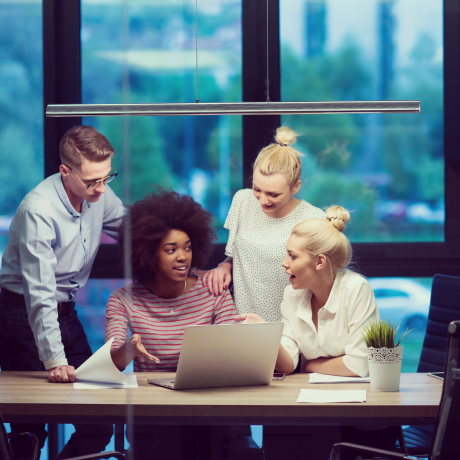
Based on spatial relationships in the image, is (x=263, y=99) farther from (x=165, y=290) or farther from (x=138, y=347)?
(x=138, y=347)

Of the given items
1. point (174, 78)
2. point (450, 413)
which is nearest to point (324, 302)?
point (450, 413)

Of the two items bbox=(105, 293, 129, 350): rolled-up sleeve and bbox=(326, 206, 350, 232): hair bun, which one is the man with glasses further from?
bbox=(326, 206, 350, 232): hair bun

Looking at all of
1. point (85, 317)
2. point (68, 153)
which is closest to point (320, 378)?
point (85, 317)

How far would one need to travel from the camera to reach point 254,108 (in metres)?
2.25

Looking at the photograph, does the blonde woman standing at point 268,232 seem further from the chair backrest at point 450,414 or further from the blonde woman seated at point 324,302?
the chair backrest at point 450,414

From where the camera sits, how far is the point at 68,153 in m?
2.45

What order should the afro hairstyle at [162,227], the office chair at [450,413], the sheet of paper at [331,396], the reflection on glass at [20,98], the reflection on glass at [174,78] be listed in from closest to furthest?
the office chair at [450,413], the sheet of paper at [331,396], the afro hairstyle at [162,227], the reflection on glass at [20,98], the reflection on glass at [174,78]

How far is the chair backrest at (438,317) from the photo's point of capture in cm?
238

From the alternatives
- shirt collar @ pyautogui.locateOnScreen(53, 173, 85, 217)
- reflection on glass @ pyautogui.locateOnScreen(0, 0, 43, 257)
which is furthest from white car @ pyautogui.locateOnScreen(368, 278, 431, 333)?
reflection on glass @ pyautogui.locateOnScreen(0, 0, 43, 257)

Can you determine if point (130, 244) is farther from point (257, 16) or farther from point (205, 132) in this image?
point (257, 16)

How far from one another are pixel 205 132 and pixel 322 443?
75.6 inches

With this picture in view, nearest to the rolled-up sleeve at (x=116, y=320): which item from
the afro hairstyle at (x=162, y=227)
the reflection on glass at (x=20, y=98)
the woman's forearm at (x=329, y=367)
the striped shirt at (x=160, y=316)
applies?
the striped shirt at (x=160, y=316)

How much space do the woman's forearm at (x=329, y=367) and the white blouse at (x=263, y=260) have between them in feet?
1.28

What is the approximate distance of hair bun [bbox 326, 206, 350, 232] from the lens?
210 centimetres
